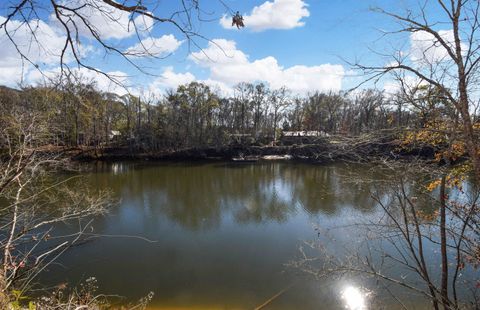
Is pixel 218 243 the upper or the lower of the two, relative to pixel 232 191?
lower

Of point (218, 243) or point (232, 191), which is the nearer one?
point (218, 243)

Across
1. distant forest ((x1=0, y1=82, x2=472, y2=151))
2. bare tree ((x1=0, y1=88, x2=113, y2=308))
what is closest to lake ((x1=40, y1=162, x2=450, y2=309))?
bare tree ((x1=0, y1=88, x2=113, y2=308))

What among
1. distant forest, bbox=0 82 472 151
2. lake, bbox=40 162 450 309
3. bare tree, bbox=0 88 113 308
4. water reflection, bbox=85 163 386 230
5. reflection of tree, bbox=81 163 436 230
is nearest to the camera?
bare tree, bbox=0 88 113 308

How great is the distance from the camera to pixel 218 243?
1090cm

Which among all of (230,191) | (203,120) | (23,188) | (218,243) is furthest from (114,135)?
(23,188)

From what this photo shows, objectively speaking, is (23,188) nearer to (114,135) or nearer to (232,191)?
(232,191)

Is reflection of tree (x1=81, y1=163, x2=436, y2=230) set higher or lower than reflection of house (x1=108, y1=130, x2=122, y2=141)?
lower

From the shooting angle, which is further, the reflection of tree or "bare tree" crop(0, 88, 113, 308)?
the reflection of tree

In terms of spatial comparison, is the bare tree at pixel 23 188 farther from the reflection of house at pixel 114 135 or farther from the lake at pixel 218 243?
the reflection of house at pixel 114 135

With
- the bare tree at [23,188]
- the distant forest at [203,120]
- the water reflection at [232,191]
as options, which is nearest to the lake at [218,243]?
the water reflection at [232,191]

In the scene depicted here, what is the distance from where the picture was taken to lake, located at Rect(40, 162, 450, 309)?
7660 millimetres

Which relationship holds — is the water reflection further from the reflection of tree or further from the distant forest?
the distant forest

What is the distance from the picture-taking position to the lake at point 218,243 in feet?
25.1

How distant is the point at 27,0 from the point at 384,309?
26.7 feet
